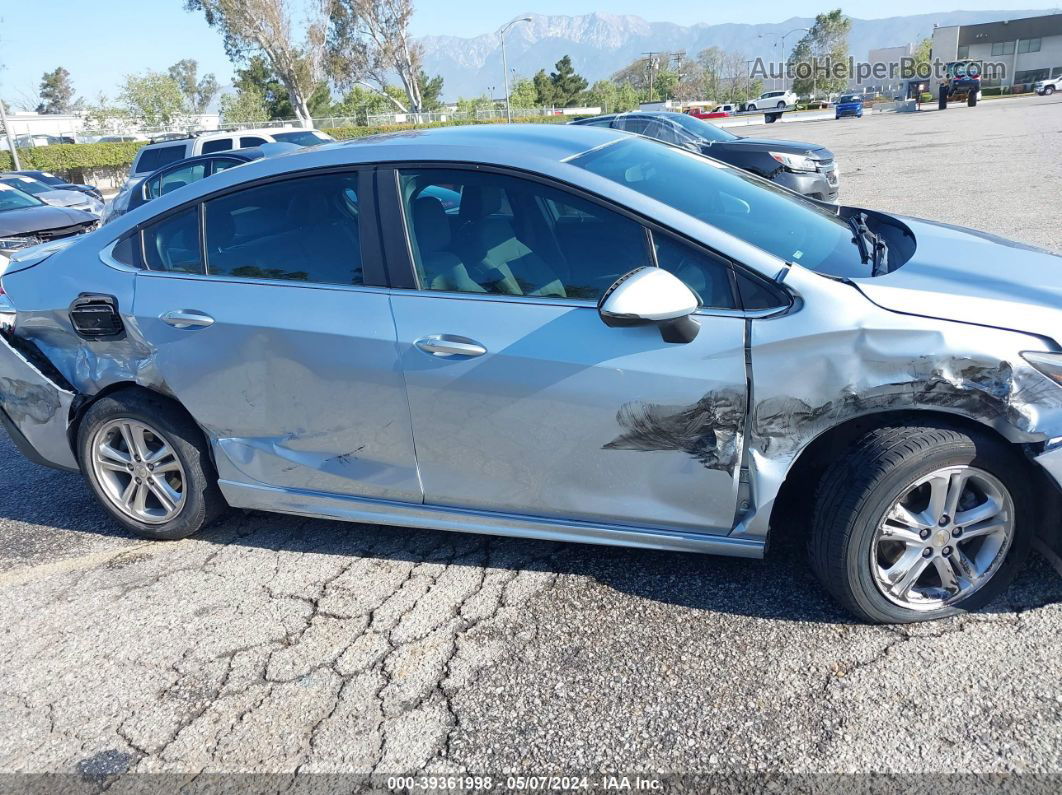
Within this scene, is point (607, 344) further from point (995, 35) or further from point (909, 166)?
point (995, 35)

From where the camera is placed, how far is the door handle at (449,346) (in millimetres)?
2840

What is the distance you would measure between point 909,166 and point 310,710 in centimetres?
1698

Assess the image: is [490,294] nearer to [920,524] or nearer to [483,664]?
[483,664]

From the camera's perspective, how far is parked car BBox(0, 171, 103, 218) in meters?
15.4

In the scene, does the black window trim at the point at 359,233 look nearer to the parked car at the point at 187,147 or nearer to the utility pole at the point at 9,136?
the parked car at the point at 187,147

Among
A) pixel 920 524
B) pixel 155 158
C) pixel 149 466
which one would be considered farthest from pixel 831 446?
pixel 155 158

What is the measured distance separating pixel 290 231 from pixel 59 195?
15641mm

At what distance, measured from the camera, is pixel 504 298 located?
2861 mm

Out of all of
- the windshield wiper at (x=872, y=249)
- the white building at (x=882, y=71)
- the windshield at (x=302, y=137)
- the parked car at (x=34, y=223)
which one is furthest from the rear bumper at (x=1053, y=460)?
the white building at (x=882, y=71)

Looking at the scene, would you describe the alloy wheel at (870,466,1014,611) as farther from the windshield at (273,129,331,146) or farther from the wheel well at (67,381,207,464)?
the windshield at (273,129,331,146)

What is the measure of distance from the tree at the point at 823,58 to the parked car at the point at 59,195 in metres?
87.2

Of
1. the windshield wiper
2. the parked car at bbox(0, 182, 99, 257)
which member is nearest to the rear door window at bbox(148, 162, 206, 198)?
the parked car at bbox(0, 182, 99, 257)

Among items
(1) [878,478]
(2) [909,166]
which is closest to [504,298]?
(1) [878,478]

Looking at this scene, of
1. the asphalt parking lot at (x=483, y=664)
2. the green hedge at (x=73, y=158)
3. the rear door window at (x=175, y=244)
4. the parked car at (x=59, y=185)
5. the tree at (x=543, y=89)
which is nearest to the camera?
the asphalt parking lot at (x=483, y=664)
